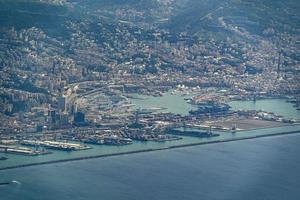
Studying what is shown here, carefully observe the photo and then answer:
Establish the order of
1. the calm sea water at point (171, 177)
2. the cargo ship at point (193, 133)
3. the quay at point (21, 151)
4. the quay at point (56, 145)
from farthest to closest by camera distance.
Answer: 1. the cargo ship at point (193, 133)
2. the quay at point (56, 145)
3. the quay at point (21, 151)
4. the calm sea water at point (171, 177)

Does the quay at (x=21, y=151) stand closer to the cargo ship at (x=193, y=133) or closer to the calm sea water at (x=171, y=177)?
the calm sea water at (x=171, y=177)

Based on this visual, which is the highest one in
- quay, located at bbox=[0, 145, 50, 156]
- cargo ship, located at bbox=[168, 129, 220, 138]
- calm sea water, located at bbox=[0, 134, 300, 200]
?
cargo ship, located at bbox=[168, 129, 220, 138]

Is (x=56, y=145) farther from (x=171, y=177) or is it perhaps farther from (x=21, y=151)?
(x=171, y=177)

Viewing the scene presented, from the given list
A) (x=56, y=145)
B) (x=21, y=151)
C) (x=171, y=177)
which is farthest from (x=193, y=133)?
(x=171, y=177)

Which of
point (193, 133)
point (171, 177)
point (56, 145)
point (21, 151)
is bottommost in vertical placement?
point (171, 177)

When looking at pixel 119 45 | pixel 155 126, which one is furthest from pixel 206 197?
pixel 119 45

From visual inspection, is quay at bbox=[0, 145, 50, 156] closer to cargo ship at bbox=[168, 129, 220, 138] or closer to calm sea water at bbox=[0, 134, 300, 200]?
calm sea water at bbox=[0, 134, 300, 200]

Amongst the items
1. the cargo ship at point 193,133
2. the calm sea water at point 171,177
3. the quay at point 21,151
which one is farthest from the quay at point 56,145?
the cargo ship at point 193,133

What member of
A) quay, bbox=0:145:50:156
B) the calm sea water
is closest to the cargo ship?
the calm sea water
